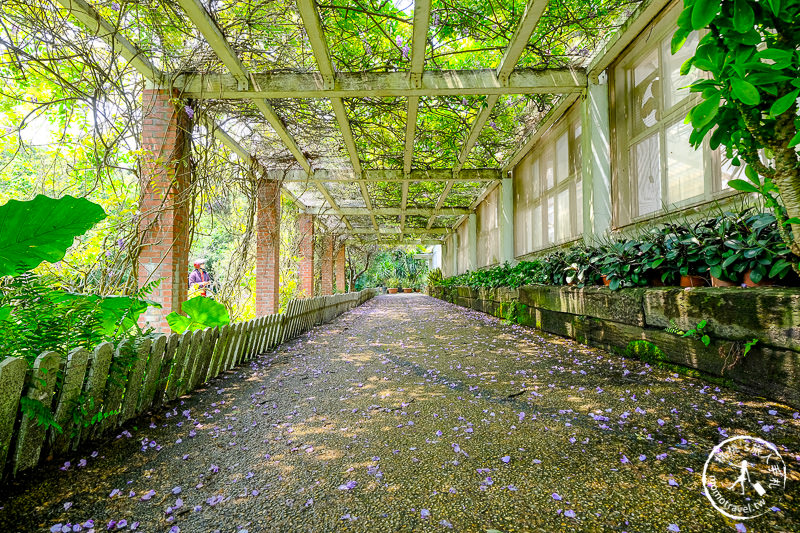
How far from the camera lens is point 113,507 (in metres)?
1.24

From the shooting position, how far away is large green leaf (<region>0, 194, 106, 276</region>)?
5.13 feet

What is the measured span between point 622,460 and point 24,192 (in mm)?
7311

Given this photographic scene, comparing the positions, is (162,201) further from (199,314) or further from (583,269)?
(583,269)

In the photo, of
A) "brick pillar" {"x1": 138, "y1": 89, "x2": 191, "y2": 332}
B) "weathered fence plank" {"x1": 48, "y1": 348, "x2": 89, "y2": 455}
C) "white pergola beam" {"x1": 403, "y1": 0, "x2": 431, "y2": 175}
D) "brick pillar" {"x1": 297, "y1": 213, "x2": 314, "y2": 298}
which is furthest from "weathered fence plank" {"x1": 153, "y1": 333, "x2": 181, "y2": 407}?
"brick pillar" {"x1": 297, "y1": 213, "x2": 314, "y2": 298}

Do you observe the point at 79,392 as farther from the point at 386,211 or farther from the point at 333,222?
the point at 333,222

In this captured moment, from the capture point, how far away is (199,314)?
10.4 ft

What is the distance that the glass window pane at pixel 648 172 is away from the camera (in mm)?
3832

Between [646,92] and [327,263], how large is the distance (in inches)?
487

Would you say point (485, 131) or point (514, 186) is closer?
point (485, 131)

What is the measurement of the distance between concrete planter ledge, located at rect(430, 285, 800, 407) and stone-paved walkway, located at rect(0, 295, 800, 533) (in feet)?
0.45

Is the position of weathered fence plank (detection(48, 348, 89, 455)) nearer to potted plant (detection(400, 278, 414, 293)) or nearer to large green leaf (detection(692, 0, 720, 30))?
large green leaf (detection(692, 0, 720, 30))

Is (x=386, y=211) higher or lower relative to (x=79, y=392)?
higher

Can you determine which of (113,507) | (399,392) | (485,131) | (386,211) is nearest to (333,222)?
(386,211)

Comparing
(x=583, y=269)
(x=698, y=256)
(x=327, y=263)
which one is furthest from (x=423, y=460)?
(x=327, y=263)
